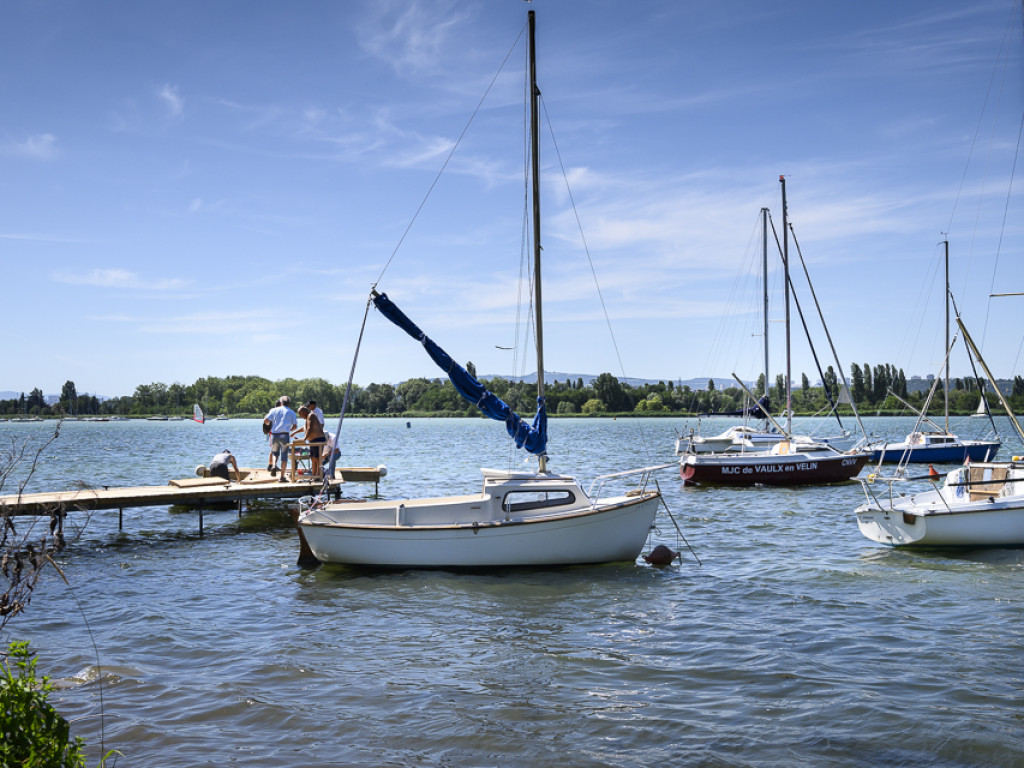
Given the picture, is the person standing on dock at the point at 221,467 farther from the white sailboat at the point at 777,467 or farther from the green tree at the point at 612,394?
the green tree at the point at 612,394

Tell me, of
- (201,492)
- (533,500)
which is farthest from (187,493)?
(533,500)

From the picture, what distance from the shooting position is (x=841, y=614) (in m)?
12.3

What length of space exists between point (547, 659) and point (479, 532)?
4.74 m

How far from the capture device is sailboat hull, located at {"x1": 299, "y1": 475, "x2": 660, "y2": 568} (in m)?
14.8

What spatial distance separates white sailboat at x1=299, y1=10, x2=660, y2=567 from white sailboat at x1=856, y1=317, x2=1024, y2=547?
19.5 feet

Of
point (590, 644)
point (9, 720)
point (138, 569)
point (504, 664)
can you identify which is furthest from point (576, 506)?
point (9, 720)

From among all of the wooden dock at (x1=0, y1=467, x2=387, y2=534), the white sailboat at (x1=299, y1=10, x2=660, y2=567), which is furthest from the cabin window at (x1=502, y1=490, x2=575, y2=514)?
the wooden dock at (x1=0, y1=467, x2=387, y2=534)

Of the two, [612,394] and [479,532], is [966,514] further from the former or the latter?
[612,394]

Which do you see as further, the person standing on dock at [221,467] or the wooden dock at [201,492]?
the person standing on dock at [221,467]

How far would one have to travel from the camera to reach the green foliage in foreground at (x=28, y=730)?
4.09 m

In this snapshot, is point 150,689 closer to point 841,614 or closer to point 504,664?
point 504,664

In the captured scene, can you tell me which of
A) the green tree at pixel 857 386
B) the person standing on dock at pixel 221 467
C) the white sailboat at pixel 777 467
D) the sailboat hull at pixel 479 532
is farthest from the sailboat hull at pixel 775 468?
the green tree at pixel 857 386

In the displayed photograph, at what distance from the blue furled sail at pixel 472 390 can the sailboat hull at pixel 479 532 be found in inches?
49.6

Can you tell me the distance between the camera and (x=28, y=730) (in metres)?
4.18
